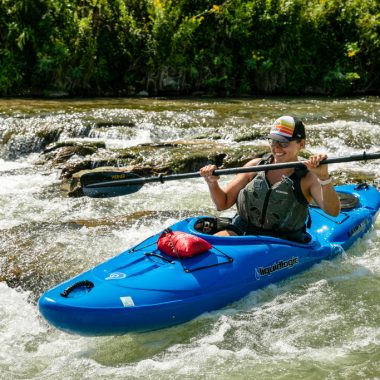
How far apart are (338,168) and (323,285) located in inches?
141

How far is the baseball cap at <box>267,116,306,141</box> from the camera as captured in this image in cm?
376

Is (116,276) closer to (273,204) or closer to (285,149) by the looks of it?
(273,204)

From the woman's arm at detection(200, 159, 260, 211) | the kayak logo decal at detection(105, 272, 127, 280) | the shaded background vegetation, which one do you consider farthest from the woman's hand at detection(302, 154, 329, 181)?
the shaded background vegetation

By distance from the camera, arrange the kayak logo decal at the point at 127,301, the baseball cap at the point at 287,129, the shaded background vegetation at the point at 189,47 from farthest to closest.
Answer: the shaded background vegetation at the point at 189,47
the baseball cap at the point at 287,129
the kayak logo decal at the point at 127,301

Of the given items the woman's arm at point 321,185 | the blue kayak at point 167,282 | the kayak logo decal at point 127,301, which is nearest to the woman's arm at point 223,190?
the blue kayak at point 167,282

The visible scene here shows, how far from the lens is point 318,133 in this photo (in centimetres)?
890

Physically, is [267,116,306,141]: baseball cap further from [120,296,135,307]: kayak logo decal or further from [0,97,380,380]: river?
[120,296,135,307]: kayak logo decal

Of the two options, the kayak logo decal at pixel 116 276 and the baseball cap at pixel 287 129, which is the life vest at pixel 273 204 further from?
the kayak logo decal at pixel 116 276

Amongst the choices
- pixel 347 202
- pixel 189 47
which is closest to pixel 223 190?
pixel 347 202

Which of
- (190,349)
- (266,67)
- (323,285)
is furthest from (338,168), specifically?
(266,67)

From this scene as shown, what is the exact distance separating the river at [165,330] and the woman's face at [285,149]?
831mm

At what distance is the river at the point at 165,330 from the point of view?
3.13 meters

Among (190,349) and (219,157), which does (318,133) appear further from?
(190,349)

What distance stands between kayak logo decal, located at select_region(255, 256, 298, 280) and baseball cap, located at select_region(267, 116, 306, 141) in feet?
2.66
